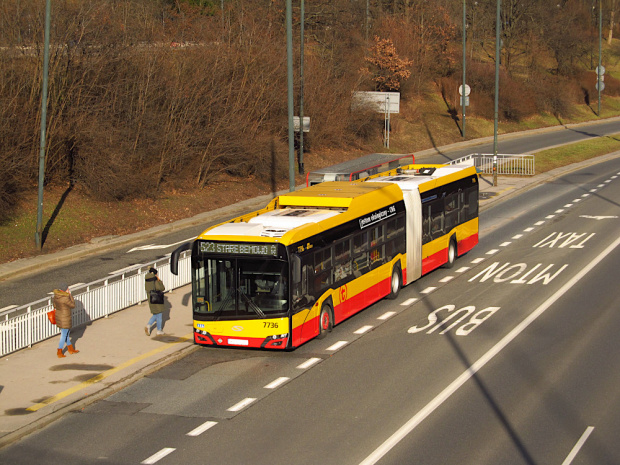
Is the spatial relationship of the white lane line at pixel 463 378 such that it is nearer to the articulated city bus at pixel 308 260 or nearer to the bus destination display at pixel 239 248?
the articulated city bus at pixel 308 260

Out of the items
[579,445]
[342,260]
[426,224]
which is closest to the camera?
[579,445]

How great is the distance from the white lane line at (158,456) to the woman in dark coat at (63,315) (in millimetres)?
5397

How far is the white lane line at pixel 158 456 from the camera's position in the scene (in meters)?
11.1

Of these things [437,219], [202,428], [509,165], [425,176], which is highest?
[425,176]

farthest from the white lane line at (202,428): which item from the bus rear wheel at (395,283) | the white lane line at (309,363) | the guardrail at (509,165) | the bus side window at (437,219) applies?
the guardrail at (509,165)

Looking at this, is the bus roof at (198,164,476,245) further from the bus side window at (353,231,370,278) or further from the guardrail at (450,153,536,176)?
the guardrail at (450,153,536,176)

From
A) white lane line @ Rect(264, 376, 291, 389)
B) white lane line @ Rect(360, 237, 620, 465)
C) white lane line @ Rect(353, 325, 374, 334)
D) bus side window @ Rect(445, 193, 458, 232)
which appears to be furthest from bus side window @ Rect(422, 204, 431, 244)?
white lane line @ Rect(264, 376, 291, 389)

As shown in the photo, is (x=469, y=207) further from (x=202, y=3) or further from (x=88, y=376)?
(x=202, y=3)

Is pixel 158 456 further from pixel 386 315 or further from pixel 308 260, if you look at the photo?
pixel 386 315

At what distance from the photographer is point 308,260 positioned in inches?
644

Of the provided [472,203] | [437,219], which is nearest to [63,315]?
[437,219]

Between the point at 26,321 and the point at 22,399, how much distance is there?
3.24 metres

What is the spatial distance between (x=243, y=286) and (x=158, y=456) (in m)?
4.95

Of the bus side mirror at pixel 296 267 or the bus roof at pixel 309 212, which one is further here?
the bus roof at pixel 309 212
